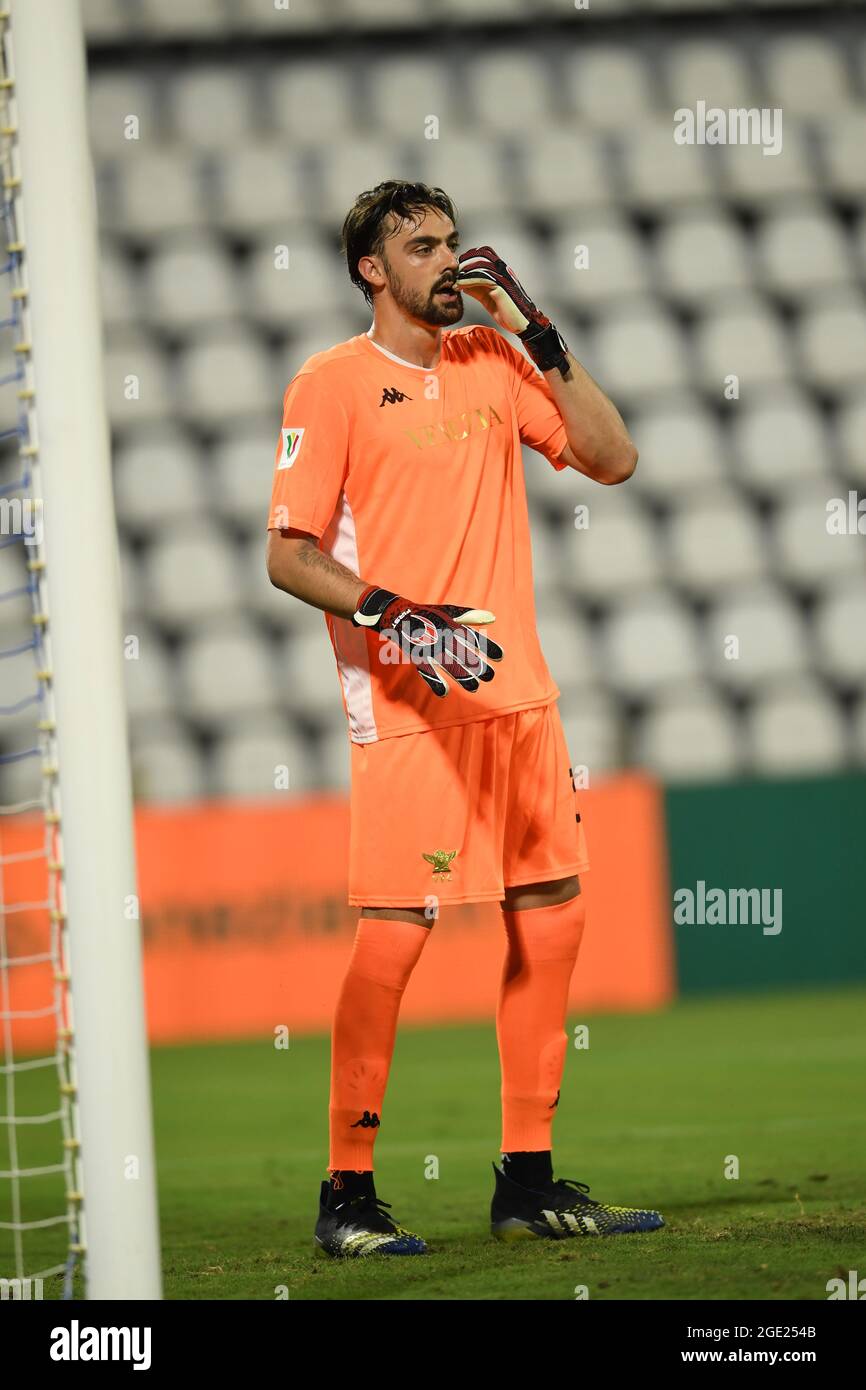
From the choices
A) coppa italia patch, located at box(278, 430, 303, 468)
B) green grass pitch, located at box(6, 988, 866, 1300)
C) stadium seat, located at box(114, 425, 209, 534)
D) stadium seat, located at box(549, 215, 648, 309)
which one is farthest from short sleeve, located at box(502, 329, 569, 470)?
stadium seat, located at box(549, 215, 648, 309)

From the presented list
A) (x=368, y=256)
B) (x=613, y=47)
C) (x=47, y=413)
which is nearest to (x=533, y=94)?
(x=613, y=47)

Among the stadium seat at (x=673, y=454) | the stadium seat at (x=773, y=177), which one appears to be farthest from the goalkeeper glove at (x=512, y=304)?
the stadium seat at (x=773, y=177)

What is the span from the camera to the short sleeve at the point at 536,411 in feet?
12.1

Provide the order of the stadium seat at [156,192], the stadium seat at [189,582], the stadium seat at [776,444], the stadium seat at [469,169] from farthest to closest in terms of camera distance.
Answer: the stadium seat at [469,169] < the stadium seat at [156,192] < the stadium seat at [776,444] < the stadium seat at [189,582]

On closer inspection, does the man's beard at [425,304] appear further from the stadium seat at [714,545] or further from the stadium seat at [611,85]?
the stadium seat at [611,85]

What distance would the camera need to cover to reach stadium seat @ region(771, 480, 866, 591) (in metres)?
11.8

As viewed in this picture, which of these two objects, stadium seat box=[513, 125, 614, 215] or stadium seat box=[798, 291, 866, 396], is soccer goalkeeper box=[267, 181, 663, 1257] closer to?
stadium seat box=[798, 291, 866, 396]

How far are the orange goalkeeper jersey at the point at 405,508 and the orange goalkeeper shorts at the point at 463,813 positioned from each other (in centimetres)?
5

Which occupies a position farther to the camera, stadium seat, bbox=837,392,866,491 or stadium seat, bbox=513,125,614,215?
stadium seat, bbox=513,125,614,215

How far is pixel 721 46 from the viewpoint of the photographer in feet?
42.3

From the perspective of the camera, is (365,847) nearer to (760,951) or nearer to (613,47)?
(760,951)

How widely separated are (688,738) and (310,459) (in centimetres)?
809

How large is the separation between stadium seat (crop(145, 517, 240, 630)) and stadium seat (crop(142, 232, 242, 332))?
184cm
